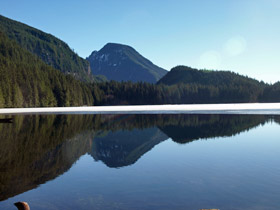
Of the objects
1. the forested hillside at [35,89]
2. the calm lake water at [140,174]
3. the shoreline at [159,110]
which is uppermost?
the forested hillside at [35,89]

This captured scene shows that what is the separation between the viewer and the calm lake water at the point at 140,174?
9.45 meters

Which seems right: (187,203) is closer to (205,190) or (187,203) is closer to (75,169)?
(205,190)

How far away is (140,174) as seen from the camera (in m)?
13.2

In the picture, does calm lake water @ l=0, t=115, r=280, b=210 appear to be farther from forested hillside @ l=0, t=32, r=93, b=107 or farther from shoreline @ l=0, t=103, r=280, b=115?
forested hillside @ l=0, t=32, r=93, b=107

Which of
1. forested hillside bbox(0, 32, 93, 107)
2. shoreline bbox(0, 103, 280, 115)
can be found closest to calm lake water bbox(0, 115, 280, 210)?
shoreline bbox(0, 103, 280, 115)

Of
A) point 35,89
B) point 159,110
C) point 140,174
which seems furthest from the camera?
point 35,89

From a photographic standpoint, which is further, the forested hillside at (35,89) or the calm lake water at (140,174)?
the forested hillside at (35,89)

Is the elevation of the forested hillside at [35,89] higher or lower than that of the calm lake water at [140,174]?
higher

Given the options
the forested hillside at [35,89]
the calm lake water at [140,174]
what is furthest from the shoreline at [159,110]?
the calm lake water at [140,174]

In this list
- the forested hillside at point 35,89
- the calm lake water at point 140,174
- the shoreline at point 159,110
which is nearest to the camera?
the calm lake water at point 140,174

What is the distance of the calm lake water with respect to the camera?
9453mm

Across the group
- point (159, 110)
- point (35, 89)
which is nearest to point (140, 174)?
point (159, 110)

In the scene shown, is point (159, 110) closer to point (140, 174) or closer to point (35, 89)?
point (35, 89)

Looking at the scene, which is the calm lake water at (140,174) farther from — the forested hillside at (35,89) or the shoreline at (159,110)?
the forested hillside at (35,89)
